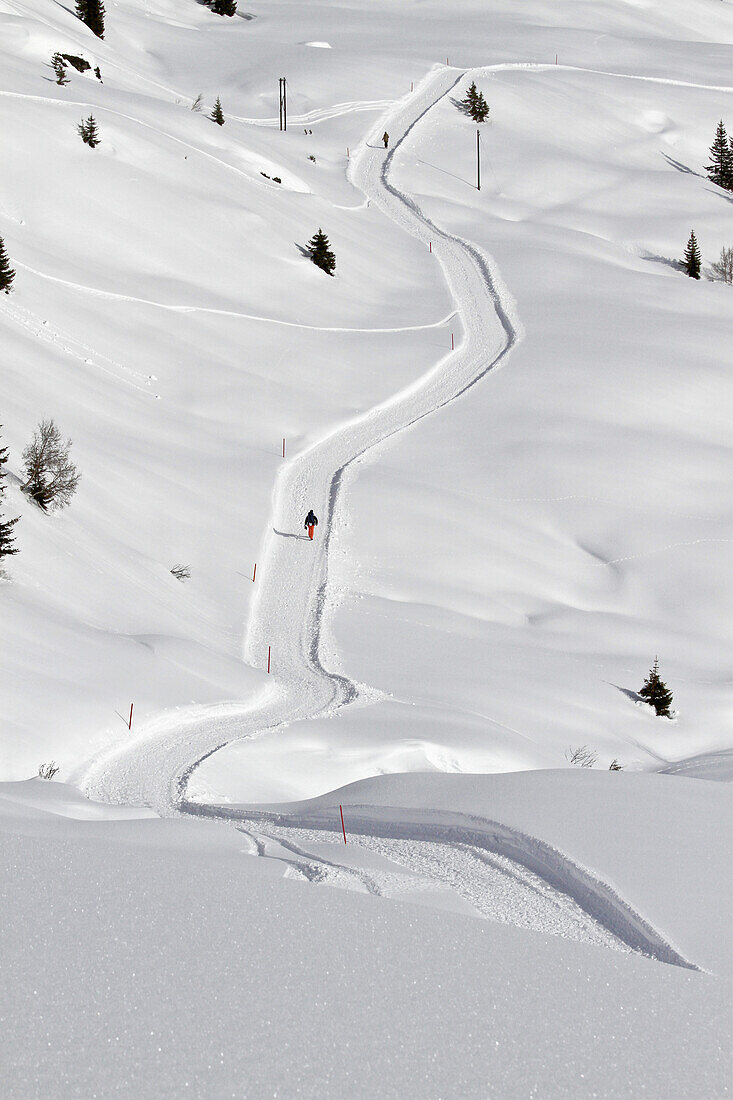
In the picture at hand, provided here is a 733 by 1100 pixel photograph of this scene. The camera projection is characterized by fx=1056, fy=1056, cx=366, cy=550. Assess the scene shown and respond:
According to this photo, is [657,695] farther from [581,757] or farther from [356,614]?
[356,614]

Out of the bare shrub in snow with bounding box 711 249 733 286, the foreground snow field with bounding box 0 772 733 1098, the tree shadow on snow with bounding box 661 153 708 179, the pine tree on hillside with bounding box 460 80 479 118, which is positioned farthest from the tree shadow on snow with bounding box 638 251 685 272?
the foreground snow field with bounding box 0 772 733 1098

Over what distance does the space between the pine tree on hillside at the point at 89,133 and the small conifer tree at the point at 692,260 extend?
31.7m

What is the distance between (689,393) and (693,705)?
684 inches

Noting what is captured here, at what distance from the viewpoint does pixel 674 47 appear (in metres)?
103

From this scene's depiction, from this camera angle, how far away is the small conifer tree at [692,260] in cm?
5731

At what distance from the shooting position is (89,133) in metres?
44.0

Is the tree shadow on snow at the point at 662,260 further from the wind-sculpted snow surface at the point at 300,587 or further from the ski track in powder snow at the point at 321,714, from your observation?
the ski track in powder snow at the point at 321,714

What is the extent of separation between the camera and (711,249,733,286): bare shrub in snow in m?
58.1

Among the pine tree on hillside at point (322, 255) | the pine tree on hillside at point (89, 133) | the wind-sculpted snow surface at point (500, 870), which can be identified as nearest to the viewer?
the wind-sculpted snow surface at point (500, 870)

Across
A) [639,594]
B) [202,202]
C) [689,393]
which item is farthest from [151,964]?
[202,202]

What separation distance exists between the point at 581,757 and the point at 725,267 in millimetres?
48663

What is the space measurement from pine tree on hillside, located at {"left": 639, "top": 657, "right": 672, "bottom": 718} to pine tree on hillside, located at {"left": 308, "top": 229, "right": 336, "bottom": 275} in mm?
29995

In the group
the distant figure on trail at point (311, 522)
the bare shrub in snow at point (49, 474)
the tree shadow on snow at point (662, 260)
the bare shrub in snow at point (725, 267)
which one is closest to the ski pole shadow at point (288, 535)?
the distant figure on trail at point (311, 522)

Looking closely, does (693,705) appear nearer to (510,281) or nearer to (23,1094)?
(23,1094)
